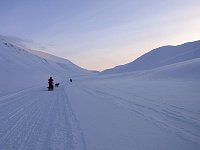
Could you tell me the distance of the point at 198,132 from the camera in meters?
8.02

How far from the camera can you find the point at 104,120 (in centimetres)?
1052

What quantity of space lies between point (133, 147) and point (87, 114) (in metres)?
5.40

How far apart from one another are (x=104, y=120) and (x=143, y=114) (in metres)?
1.76

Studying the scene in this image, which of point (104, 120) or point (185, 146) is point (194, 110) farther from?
point (185, 146)

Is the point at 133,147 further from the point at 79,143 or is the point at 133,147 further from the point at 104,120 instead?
the point at 104,120

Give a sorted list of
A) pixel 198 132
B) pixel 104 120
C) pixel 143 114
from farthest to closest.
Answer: pixel 143 114
pixel 104 120
pixel 198 132

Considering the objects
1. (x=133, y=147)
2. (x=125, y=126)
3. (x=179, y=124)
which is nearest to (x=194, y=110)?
(x=179, y=124)

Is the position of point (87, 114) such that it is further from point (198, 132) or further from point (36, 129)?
point (198, 132)

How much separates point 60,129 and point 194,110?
532 cm

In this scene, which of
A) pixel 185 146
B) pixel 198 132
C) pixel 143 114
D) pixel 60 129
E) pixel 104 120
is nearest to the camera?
pixel 185 146

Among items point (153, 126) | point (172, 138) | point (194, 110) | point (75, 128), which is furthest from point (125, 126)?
point (194, 110)

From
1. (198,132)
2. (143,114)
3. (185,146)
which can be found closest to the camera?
(185,146)

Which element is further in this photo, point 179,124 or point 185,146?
point 179,124

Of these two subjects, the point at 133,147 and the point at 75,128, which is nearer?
the point at 133,147
